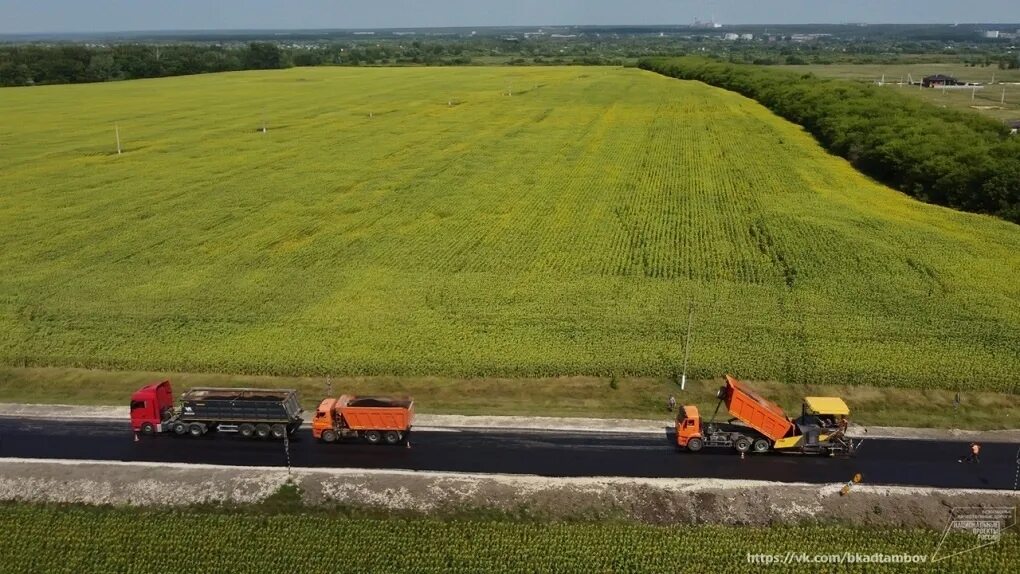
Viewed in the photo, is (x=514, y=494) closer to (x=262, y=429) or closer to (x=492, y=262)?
(x=262, y=429)

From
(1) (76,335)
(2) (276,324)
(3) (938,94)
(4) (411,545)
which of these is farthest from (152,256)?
(3) (938,94)

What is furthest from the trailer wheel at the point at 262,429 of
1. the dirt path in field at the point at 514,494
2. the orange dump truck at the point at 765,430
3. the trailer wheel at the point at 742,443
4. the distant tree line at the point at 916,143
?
the distant tree line at the point at 916,143

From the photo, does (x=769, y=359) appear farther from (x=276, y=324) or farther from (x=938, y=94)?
(x=938, y=94)

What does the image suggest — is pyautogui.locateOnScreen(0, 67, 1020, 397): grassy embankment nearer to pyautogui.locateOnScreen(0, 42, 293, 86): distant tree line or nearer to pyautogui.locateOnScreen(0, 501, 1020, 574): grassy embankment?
pyautogui.locateOnScreen(0, 501, 1020, 574): grassy embankment

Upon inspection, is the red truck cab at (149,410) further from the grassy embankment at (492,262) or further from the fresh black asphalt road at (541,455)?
the grassy embankment at (492,262)

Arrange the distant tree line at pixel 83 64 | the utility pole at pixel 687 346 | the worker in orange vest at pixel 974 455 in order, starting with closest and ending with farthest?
the worker in orange vest at pixel 974 455 < the utility pole at pixel 687 346 < the distant tree line at pixel 83 64

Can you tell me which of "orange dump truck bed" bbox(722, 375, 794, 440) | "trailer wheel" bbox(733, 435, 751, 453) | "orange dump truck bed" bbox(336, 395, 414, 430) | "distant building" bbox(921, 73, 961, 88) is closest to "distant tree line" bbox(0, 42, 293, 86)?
"distant building" bbox(921, 73, 961, 88)

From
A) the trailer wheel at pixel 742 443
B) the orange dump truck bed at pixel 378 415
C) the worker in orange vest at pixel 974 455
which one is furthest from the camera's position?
the orange dump truck bed at pixel 378 415
